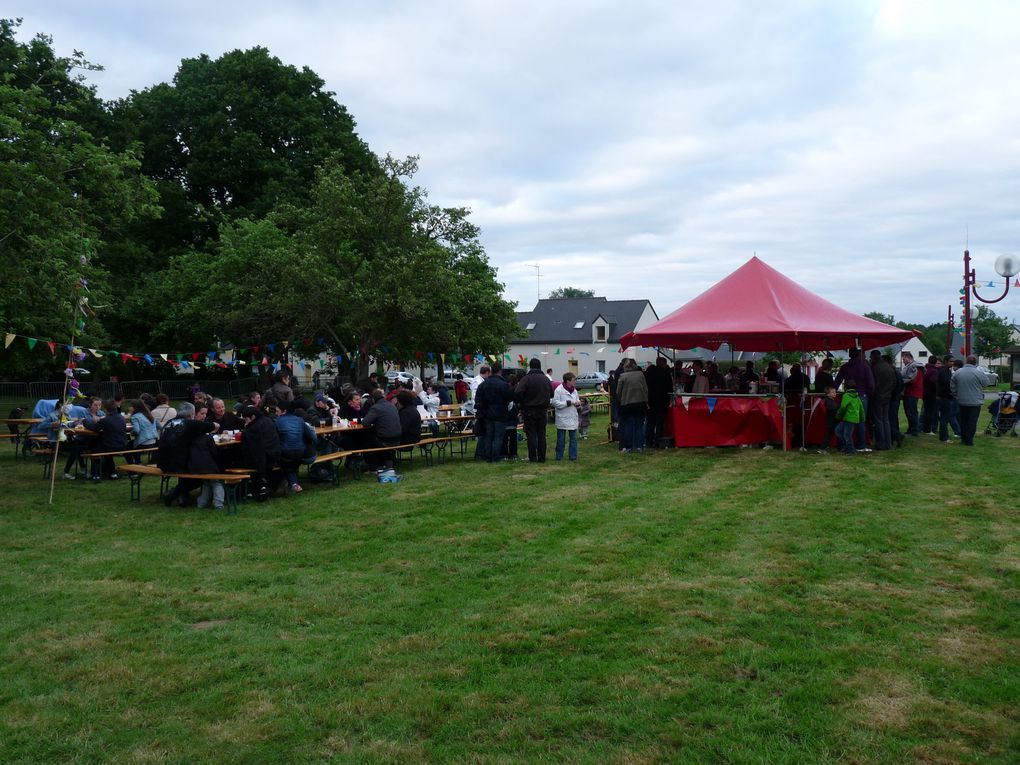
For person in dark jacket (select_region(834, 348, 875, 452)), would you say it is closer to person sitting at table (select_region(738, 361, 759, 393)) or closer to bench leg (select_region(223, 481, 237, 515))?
person sitting at table (select_region(738, 361, 759, 393))

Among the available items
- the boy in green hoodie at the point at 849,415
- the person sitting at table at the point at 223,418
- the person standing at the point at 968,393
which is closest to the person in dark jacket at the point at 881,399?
the boy in green hoodie at the point at 849,415

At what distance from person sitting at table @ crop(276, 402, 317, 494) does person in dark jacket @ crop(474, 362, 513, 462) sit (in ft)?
10.8

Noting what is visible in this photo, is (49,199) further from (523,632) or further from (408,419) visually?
(523,632)

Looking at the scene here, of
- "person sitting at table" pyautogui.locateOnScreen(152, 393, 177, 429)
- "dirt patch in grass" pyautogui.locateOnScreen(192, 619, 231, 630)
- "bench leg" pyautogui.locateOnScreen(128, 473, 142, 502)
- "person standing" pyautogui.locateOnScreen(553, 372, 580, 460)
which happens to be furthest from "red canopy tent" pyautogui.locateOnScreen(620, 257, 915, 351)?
"dirt patch in grass" pyautogui.locateOnScreen(192, 619, 231, 630)

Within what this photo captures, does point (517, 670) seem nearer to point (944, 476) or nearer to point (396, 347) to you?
point (944, 476)

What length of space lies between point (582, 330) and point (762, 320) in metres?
48.7

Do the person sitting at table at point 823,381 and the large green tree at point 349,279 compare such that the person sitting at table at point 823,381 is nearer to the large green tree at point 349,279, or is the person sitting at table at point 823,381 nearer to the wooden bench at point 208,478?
the wooden bench at point 208,478

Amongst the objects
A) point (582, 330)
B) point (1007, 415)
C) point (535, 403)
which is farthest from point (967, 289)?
point (582, 330)

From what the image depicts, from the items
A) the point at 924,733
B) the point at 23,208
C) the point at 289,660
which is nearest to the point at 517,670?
the point at 289,660

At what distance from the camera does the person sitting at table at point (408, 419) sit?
41.7 feet

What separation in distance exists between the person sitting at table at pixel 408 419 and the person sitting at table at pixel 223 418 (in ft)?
7.94

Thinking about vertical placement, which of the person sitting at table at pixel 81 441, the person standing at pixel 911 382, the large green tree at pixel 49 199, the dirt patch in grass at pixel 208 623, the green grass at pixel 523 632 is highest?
the large green tree at pixel 49 199

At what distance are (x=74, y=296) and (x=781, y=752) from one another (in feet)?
37.5

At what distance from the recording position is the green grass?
12.2 feet
